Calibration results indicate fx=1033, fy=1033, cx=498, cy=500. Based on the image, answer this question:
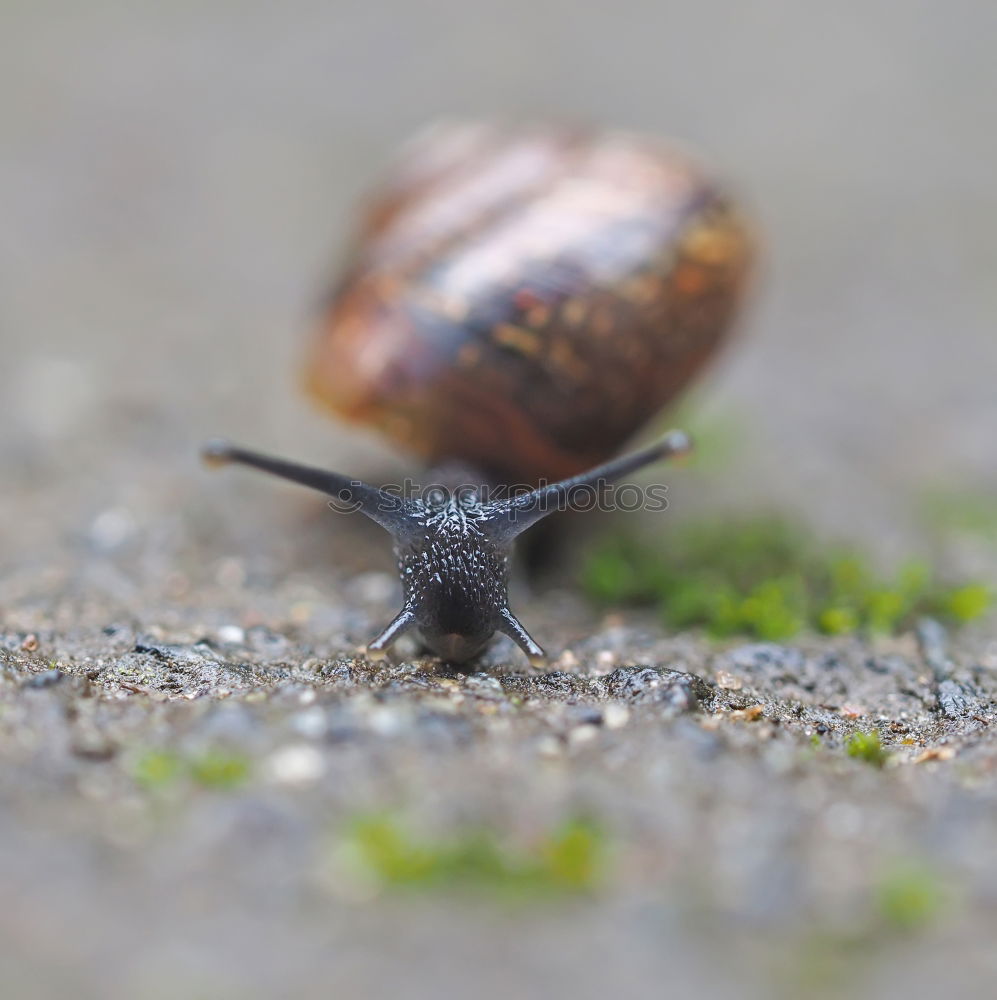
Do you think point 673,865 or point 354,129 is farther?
point 354,129

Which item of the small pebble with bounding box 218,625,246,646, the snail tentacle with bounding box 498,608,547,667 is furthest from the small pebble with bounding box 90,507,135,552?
the snail tentacle with bounding box 498,608,547,667

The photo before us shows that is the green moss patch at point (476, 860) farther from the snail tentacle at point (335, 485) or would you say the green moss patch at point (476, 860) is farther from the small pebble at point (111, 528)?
the small pebble at point (111, 528)

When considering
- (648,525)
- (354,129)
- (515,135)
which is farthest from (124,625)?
(354,129)

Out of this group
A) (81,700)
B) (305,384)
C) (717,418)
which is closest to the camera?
(81,700)

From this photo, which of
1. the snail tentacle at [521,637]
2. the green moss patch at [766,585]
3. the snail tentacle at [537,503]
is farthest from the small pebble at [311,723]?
the green moss patch at [766,585]

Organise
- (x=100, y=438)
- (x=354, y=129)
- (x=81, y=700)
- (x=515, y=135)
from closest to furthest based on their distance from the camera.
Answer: (x=81, y=700) → (x=515, y=135) → (x=100, y=438) → (x=354, y=129)

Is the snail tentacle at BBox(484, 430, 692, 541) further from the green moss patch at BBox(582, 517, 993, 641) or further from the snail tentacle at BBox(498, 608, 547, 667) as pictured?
the green moss patch at BBox(582, 517, 993, 641)

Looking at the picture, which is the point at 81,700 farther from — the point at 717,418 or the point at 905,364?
the point at 905,364

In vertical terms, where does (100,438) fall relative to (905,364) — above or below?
below
